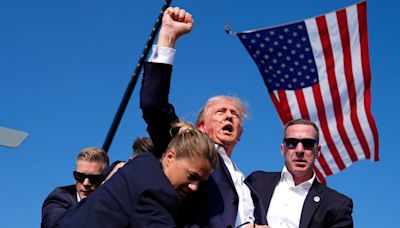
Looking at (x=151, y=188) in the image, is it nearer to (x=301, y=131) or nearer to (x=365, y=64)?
(x=301, y=131)

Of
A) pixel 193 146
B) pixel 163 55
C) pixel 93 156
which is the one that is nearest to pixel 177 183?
pixel 193 146

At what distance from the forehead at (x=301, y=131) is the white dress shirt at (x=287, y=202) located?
0.29 metres

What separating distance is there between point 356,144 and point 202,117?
19.0ft

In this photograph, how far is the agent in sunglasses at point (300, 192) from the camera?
4.59 m

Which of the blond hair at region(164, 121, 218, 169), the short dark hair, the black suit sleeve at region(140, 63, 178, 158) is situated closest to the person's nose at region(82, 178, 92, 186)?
the short dark hair

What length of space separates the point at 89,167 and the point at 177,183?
7.24 ft

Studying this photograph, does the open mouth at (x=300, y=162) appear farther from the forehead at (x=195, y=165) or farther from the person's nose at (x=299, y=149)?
the forehead at (x=195, y=165)

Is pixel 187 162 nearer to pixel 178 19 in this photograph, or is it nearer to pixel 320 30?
pixel 178 19

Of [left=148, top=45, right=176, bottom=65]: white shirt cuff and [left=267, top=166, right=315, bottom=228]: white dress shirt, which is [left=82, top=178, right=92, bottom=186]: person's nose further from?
[left=148, top=45, right=176, bottom=65]: white shirt cuff

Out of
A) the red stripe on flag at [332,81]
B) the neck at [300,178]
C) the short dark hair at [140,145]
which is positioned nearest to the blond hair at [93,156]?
the short dark hair at [140,145]

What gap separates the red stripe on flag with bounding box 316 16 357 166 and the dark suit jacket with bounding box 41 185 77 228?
5.66 metres

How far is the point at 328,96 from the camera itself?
9688mm

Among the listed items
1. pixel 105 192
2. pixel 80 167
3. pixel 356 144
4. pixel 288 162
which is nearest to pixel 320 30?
pixel 356 144

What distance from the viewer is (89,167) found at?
16.8 ft
